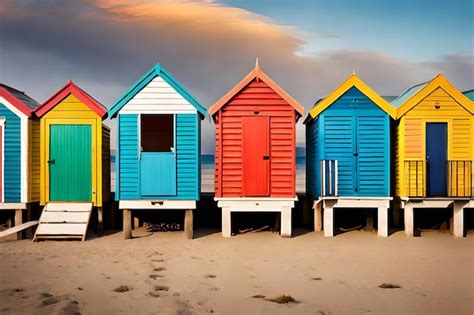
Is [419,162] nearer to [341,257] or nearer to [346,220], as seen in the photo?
[346,220]

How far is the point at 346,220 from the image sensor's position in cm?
1562

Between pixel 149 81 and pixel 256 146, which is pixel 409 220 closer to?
pixel 256 146

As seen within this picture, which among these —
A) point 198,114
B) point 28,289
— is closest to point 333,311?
point 28,289

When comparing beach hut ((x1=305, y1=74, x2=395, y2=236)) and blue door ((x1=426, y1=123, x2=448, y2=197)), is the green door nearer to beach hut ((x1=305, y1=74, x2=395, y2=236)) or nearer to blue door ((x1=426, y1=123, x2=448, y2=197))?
beach hut ((x1=305, y1=74, x2=395, y2=236))

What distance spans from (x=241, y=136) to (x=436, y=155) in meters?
5.96

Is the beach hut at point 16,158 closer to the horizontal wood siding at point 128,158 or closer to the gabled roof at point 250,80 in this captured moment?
the horizontal wood siding at point 128,158

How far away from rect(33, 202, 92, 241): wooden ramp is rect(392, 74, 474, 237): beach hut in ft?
31.1

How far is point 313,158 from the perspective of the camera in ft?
48.4

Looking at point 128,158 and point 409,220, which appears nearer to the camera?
point 128,158

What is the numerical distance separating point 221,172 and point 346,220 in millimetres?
5022

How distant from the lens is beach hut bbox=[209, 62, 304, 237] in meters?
13.4

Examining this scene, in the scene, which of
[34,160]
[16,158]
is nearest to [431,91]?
[34,160]

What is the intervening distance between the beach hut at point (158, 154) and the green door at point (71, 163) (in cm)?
121

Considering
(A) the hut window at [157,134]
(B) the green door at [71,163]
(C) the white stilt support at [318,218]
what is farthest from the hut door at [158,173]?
(A) the hut window at [157,134]
